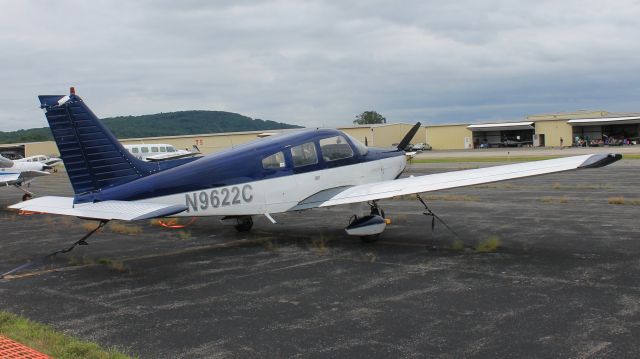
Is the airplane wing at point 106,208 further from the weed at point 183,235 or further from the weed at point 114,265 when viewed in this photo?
the weed at point 183,235

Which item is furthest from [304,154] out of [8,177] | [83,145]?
[8,177]

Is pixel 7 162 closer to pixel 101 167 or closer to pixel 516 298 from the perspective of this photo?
pixel 101 167

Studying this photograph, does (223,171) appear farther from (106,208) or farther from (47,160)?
(47,160)

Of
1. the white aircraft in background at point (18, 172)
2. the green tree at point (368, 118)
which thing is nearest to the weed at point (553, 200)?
the white aircraft in background at point (18, 172)

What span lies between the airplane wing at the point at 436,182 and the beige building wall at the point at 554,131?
2796 inches

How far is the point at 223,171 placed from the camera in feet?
33.4

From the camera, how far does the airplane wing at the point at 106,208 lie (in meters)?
7.86

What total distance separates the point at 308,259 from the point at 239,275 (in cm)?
147

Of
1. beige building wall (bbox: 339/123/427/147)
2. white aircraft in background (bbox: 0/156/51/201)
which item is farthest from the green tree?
white aircraft in background (bbox: 0/156/51/201)

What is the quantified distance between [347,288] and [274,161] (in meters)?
3.94

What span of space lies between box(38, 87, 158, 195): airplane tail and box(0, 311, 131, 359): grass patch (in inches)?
135

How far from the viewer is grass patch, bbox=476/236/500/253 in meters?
9.66

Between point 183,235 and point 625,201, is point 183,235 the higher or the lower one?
the higher one

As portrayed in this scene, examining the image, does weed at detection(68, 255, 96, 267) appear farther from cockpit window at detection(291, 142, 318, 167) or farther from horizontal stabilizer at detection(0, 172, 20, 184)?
horizontal stabilizer at detection(0, 172, 20, 184)
